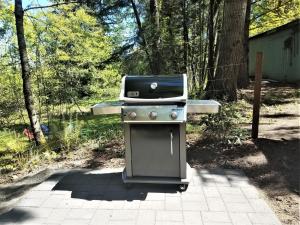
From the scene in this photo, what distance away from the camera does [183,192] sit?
349cm

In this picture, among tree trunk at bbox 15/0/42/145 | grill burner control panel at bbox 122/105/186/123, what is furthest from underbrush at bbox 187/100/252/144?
tree trunk at bbox 15/0/42/145

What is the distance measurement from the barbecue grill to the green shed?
11.0 m

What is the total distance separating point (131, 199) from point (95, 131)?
306 cm

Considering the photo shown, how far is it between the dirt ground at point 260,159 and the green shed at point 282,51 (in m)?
8.70

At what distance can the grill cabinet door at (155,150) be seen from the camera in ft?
11.1

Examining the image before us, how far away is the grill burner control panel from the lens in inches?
126

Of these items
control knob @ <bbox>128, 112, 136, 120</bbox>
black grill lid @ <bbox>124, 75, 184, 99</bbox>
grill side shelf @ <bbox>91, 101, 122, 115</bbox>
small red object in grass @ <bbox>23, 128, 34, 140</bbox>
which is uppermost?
black grill lid @ <bbox>124, 75, 184, 99</bbox>

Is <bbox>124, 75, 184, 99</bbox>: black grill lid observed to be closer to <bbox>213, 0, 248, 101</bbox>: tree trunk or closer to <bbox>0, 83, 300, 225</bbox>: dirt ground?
<bbox>0, 83, 300, 225</bbox>: dirt ground

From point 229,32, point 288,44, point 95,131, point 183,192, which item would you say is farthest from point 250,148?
point 288,44

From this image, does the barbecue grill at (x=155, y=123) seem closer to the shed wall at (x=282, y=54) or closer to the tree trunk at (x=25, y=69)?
the tree trunk at (x=25, y=69)

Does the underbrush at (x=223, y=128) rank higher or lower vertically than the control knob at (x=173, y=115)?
lower

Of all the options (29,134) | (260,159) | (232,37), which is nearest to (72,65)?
(29,134)

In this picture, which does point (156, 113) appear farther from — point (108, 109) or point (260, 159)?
point (260, 159)

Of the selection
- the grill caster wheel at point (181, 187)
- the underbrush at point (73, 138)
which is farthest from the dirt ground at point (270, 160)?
the grill caster wheel at point (181, 187)
